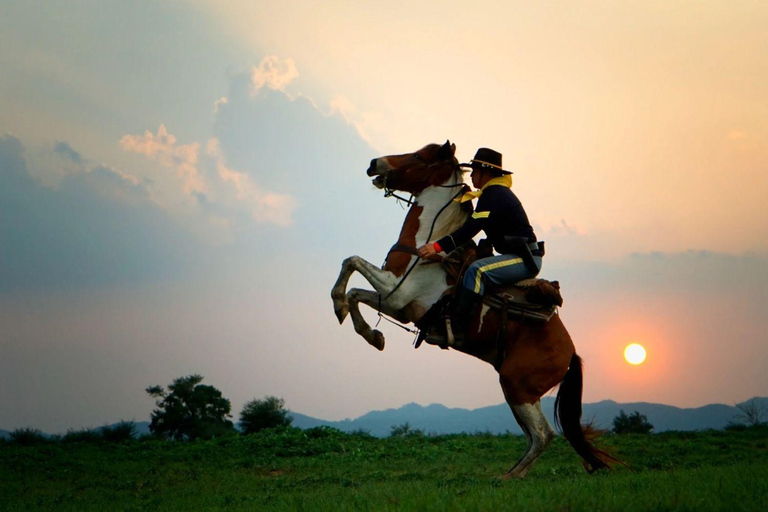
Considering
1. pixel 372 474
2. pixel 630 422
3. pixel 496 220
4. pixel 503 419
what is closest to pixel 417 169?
pixel 496 220

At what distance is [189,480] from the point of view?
11602 millimetres

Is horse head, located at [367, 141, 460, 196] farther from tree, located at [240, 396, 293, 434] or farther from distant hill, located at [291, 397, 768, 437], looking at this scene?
tree, located at [240, 396, 293, 434]

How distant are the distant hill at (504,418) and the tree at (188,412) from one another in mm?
2520

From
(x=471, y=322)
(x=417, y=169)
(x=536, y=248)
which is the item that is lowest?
(x=471, y=322)

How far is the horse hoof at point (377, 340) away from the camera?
919cm

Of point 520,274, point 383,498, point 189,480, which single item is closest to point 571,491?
point 383,498

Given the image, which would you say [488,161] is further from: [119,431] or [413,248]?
[119,431]

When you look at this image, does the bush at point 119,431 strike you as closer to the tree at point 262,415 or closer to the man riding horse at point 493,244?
the tree at point 262,415

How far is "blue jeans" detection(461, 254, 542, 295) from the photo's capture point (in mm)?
8719

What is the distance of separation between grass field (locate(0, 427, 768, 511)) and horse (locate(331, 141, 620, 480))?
56cm

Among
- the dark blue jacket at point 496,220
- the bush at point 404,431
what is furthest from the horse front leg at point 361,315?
the bush at point 404,431

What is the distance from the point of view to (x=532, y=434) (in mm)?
8641

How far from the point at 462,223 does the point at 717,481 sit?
12.9 ft

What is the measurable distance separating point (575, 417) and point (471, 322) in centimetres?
173
